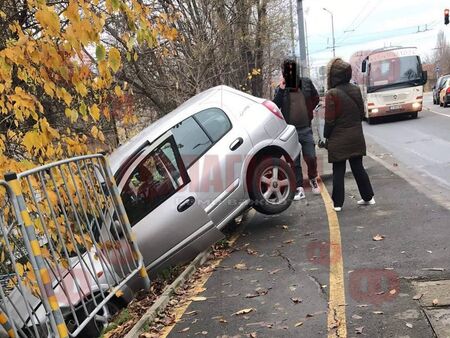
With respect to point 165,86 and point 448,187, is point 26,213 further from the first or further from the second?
point 165,86

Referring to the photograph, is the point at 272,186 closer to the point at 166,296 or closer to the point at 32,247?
the point at 166,296

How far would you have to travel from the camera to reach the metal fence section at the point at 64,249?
3.34 metres

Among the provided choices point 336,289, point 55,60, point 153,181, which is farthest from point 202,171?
point 55,60

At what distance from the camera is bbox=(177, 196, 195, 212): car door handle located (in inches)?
215

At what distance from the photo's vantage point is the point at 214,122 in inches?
247

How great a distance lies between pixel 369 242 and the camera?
5379mm

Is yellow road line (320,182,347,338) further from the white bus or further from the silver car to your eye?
the white bus

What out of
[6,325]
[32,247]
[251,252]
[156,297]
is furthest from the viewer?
[251,252]

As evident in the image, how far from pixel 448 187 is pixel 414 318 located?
4830 mm

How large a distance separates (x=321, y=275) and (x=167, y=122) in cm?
273

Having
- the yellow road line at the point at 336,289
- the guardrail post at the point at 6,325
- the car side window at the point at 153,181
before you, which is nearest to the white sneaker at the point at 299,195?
the yellow road line at the point at 336,289

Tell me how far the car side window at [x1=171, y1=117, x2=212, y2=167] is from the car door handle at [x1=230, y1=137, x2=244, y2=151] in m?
0.29

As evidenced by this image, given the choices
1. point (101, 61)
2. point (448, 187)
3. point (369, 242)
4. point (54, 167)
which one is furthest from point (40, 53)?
point (448, 187)

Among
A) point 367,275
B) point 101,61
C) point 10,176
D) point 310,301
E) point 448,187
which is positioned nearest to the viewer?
point 10,176
